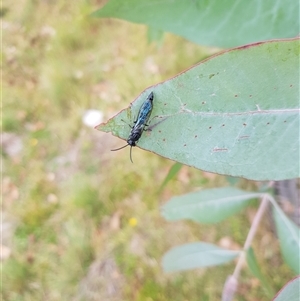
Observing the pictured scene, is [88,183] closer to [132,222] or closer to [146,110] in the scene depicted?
[132,222]

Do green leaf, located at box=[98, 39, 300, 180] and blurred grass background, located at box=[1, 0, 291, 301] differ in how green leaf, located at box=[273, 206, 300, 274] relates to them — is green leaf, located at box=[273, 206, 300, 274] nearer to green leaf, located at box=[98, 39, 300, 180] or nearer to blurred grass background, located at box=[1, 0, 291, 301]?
green leaf, located at box=[98, 39, 300, 180]

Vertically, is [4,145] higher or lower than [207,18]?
lower

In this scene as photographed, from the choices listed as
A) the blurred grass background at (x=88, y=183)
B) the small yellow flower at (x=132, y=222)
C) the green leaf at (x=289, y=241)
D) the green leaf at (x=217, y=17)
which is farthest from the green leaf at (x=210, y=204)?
the small yellow flower at (x=132, y=222)

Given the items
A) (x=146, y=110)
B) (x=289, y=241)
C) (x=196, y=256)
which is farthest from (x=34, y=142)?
(x=146, y=110)

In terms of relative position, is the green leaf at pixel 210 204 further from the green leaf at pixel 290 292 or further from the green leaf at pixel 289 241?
the green leaf at pixel 290 292

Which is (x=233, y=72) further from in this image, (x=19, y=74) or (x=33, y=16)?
(x=33, y=16)

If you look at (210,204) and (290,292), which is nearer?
(290,292)

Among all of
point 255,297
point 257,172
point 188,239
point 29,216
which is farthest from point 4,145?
point 257,172
